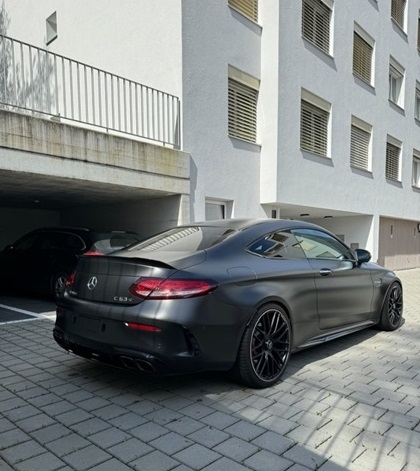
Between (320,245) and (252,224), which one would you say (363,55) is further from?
(252,224)

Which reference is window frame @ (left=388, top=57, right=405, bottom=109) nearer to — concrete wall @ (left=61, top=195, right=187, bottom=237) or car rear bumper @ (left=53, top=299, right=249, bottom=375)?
concrete wall @ (left=61, top=195, right=187, bottom=237)

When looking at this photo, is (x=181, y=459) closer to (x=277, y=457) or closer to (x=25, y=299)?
(x=277, y=457)

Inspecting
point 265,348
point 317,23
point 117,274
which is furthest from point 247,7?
point 265,348

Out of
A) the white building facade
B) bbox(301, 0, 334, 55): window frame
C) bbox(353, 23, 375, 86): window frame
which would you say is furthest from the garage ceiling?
bbox(353, 23, 375, 86): window frame

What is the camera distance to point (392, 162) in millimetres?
16438

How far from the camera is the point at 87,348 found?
3354mm

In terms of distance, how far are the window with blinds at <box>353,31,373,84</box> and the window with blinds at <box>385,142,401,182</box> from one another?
2980 millimetres

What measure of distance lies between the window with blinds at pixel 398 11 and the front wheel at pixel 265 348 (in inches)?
657

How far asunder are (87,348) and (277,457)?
1.71 meters

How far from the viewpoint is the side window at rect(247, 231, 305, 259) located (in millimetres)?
3881

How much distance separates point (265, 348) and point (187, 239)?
1243mm

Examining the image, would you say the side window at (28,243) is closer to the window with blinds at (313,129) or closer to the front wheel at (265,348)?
the front wheel at (265,348)

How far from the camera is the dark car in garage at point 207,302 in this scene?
10.2 feet

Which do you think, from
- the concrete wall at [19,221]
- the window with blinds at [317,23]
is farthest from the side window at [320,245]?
the concrete wall at [19,221]
